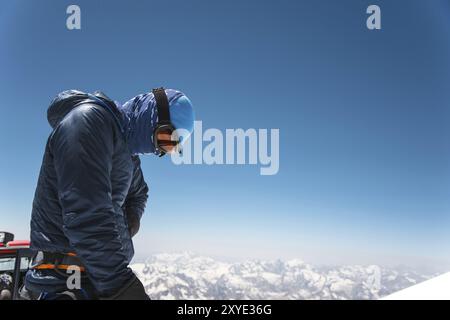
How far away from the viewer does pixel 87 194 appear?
1292 millimetres

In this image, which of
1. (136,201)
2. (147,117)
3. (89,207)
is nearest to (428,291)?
(136,201)

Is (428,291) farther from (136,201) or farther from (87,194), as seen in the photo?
(87,194)

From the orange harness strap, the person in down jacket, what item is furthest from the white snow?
the orange harness strap

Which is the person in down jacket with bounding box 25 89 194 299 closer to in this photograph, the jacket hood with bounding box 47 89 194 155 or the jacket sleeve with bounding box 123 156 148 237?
the jacket hood with bounding box 47 89 194 155

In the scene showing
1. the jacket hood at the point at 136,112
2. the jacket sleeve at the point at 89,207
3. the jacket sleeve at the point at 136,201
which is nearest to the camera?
the jacket sleeve at the point at 89,207

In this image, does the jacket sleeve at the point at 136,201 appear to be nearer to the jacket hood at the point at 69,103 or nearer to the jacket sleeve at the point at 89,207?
the jacket hood at the point at 69,103

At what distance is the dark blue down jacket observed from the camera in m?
1.30

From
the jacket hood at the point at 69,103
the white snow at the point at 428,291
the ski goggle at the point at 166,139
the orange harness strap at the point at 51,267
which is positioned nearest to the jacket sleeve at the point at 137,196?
the ski goggle at the point at 166,139

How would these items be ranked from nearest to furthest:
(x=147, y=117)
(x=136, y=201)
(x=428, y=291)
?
(x=147, y=117), (x=136, y=201), (x=428, y=291)

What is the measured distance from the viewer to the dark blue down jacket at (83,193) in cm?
130

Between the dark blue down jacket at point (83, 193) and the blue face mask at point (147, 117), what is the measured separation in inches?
8.8

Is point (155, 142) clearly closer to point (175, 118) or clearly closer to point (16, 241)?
point (175, 118)

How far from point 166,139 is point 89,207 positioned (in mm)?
682
